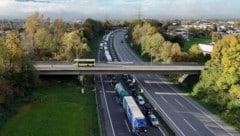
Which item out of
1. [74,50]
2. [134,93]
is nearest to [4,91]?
[134,93]

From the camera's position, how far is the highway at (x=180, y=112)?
161 ft

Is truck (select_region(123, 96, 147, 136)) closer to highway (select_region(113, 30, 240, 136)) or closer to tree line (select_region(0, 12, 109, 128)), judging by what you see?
highway (select_region(113, 30, 240, 136))

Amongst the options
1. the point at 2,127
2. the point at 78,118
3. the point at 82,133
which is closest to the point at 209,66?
the point at 78,118

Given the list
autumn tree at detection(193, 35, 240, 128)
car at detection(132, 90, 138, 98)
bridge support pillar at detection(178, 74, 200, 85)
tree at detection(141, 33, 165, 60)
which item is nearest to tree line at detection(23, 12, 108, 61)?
tree at detection(141, 33, 165, 60)

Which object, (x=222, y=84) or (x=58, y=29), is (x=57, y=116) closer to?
(x=222, y=84)

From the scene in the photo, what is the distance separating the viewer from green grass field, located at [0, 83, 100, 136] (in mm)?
46906

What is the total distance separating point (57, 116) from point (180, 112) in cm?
1628

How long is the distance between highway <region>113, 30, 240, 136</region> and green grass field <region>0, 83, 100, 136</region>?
30.6 ft

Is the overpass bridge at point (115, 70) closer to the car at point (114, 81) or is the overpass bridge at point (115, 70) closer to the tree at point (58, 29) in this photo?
the car at point (114, 81)

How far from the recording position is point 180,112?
57.5m

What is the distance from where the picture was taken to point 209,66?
7100cm

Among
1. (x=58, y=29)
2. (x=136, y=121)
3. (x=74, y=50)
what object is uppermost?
(x=58, y=29)

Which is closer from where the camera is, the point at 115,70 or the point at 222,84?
the point at 222,84

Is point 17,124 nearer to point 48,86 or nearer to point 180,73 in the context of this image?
point 48,86
